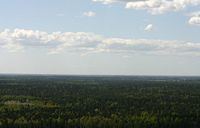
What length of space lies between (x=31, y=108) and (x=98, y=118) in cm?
3400

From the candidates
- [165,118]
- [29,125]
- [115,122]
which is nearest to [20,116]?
[29,125]

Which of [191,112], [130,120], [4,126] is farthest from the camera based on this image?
[191,112]

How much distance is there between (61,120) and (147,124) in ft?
64.6

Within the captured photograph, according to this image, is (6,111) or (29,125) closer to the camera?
(29,125)

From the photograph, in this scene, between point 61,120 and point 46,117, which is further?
point 46,117

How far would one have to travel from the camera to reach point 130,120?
12181cm

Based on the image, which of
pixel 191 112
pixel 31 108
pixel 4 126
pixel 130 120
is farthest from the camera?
pixel 31 108

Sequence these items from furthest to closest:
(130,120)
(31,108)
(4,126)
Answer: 1. (31,108)
2. (130,120)
3. (4,126)

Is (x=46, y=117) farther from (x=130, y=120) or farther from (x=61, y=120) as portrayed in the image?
(x=130, y=120)

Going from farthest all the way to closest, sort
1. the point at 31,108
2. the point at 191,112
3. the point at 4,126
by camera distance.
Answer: the point at 31,108, the point at 191,112, the point at 4,126

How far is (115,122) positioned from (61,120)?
1239 cm

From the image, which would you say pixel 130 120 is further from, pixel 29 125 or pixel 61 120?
pixel 29 125

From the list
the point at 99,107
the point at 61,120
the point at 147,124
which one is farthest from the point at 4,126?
the point at 99,107

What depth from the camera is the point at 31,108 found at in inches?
5950
